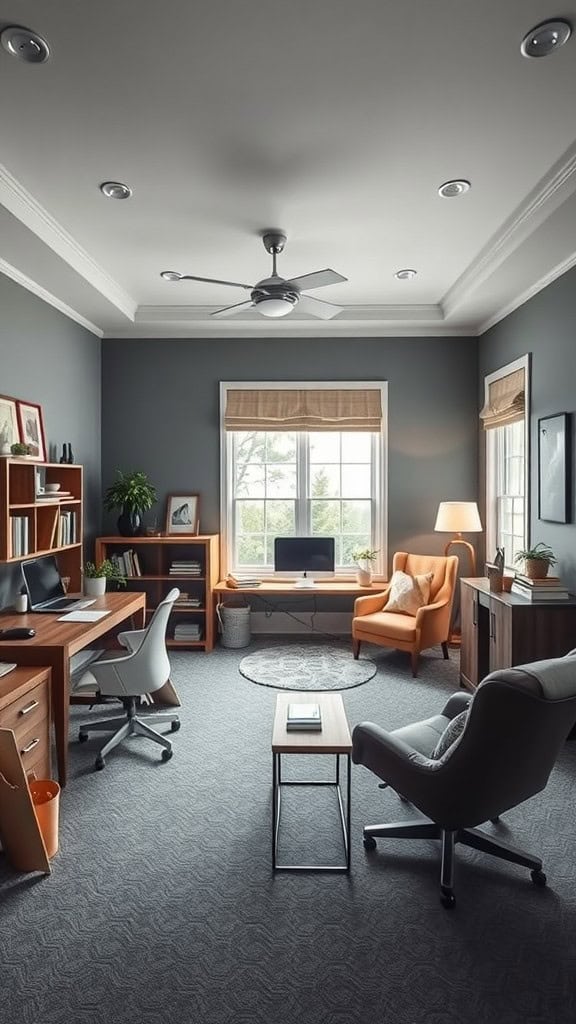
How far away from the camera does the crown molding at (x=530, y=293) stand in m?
3.77

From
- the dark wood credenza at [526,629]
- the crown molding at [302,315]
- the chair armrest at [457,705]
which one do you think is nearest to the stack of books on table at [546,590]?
the dark wood credenza at [526,629]

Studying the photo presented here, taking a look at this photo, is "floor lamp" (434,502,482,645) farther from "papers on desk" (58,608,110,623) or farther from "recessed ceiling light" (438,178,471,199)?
"papers on desk" (58,608,110,623)

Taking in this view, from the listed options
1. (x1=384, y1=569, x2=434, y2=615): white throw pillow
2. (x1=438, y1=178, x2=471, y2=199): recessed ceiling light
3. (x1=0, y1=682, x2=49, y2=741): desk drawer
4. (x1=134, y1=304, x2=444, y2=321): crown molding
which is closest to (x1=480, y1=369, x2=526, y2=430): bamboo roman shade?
(x1=134, y1=304, x2=444, y2=321): crown molding

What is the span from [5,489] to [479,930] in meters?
3.09

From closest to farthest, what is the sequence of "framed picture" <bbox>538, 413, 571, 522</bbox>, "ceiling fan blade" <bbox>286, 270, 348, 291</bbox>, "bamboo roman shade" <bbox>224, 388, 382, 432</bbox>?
"ceiling fan blade" <bbox>286, 270, 348, 291</bbox>, "framed picture" <bbox>538, 413, 571, 522</bbox>, "bamboo roman shade" <bbox>224, 388, 382, 432</bbox>

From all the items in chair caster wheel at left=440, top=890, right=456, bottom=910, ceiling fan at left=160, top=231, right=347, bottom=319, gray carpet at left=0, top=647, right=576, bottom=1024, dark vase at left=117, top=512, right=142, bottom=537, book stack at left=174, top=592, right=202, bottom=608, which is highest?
ceiling fan at left=160, top=231, right=347, bottom=319

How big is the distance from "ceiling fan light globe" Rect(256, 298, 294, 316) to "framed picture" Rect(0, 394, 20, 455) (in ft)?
5.80

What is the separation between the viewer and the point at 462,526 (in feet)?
16.2

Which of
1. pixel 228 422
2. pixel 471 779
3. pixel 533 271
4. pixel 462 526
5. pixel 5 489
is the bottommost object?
pixel 471 779

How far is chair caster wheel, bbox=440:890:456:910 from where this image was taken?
2.04m

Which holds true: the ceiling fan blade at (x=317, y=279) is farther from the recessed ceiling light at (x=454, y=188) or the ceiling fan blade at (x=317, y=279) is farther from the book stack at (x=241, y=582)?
the book stack at (x=241, y=582)

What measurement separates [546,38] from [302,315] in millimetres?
3287

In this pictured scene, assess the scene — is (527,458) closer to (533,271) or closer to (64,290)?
(533,271)

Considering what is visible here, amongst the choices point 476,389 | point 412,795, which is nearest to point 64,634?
point 412,795
